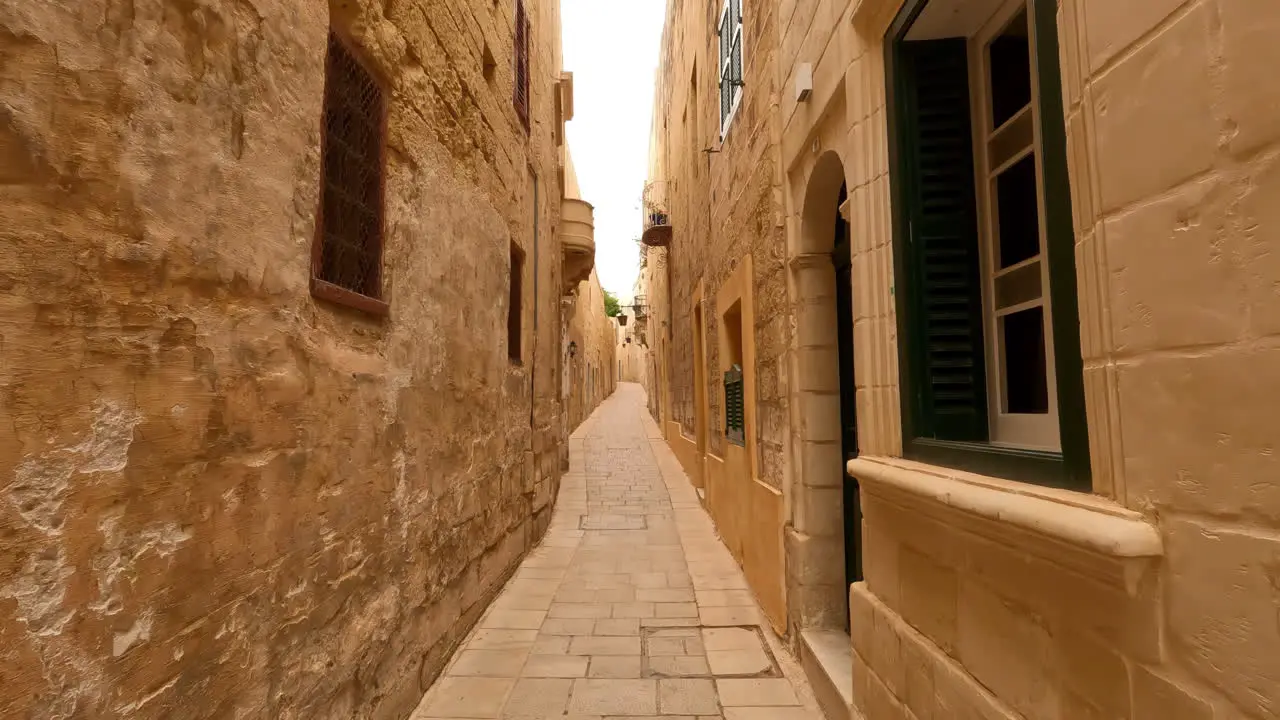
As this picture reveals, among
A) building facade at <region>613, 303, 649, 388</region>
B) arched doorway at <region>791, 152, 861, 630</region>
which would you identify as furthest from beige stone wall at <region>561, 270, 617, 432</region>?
building facade at <region>613, 303, 649, 388</region>

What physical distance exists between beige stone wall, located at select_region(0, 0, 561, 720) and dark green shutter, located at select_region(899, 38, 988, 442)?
2.34 meters

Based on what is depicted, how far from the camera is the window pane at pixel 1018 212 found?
228 cm

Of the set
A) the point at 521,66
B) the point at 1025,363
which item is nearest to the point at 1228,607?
the point at 1025,363

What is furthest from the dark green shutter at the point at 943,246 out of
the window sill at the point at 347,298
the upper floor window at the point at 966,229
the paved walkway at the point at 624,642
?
the window sill at the point at 347,298

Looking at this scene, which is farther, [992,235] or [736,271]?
[736,271]

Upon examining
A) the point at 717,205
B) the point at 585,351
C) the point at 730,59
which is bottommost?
the point at 585,351

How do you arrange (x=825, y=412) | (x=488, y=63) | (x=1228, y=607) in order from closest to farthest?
(x=1228, y=607), (x=825, y=412), (x=488, y=63)

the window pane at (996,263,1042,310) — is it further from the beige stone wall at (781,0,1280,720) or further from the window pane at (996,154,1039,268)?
the beige stone wall at (781,0,1280,720)

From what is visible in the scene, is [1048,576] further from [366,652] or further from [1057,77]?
[366,652]

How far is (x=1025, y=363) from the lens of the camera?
231 centimetres

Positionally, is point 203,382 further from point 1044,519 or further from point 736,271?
point 736,271

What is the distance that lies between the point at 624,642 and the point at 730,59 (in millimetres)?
5305

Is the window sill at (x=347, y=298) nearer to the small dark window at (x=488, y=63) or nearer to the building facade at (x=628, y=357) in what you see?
the small dark window at (x=488, y=63)

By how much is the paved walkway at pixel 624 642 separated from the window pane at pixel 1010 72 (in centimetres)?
304
